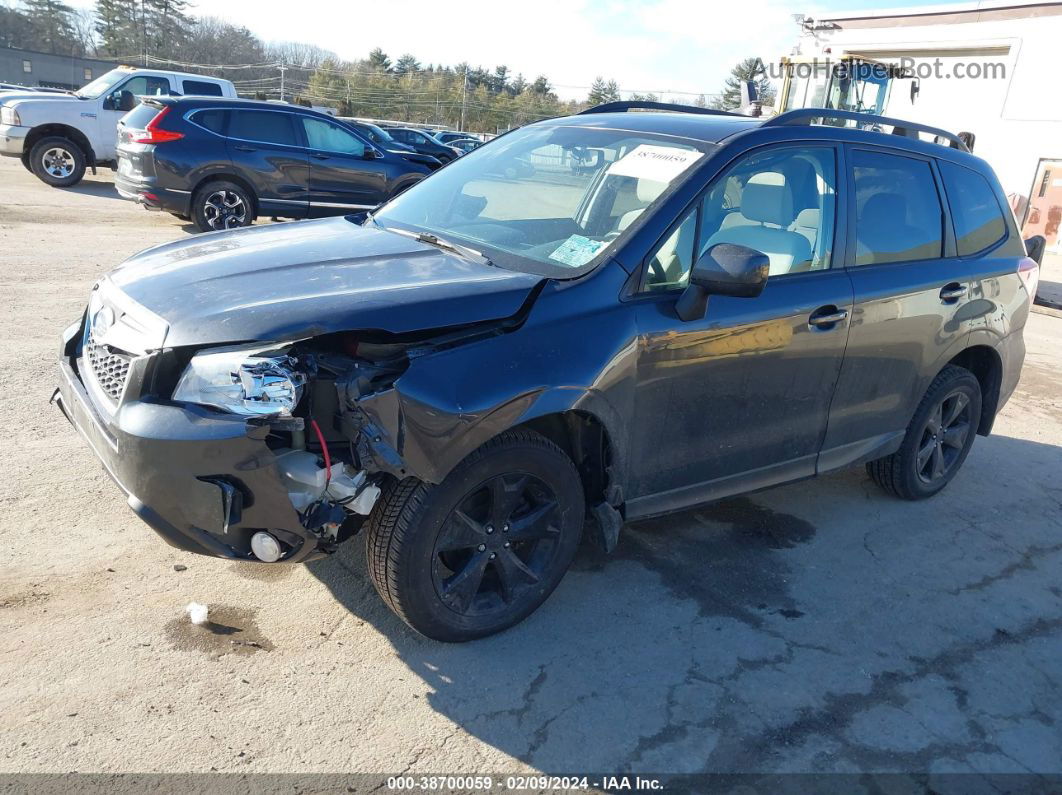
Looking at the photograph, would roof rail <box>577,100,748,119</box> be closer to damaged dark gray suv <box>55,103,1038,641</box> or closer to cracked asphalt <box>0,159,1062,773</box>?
damaged dark gray suv <box>55,103,1038,641</box>

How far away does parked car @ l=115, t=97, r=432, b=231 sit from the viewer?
10.5 meters

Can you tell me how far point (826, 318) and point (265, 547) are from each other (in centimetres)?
257

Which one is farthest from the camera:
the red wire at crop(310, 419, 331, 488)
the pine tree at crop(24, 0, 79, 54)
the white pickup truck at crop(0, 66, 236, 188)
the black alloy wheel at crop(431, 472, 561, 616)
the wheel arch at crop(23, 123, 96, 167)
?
the pine tree at crop(24, 0, 79, 54)

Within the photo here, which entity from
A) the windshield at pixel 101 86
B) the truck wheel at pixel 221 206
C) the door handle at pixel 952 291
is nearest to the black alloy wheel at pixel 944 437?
the door handle at pixel 952 291

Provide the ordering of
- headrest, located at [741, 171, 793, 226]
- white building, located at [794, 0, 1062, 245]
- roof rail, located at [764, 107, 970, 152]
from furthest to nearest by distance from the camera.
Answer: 1. white building, located at [794, 0, 1062, 245]
2. roof rail, located at [764, 107, 970, 152]
3. headrest, located at [741, 171, 793, 226]

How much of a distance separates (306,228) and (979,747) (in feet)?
11.4

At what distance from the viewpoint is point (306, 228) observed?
12.7 feet

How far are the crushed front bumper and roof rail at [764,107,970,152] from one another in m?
2.64

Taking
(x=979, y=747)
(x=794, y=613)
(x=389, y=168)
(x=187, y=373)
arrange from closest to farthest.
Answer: (x=187, y=373) < (x=979, y=747) < (x=794, y=613) < (x=389, y=168)

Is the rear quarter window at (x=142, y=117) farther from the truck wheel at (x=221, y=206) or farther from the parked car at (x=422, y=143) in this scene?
the parked car at (x=422, y=143)

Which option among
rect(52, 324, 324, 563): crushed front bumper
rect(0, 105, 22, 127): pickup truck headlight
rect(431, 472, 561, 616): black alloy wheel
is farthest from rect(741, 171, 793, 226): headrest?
rect(0, 105, 22, 127): pickup truck headlight

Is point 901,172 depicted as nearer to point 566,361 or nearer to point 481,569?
point 566,361

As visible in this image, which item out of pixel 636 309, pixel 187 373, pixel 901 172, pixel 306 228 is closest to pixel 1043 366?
pixel 901 172

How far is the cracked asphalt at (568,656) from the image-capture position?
2631 millimetres
